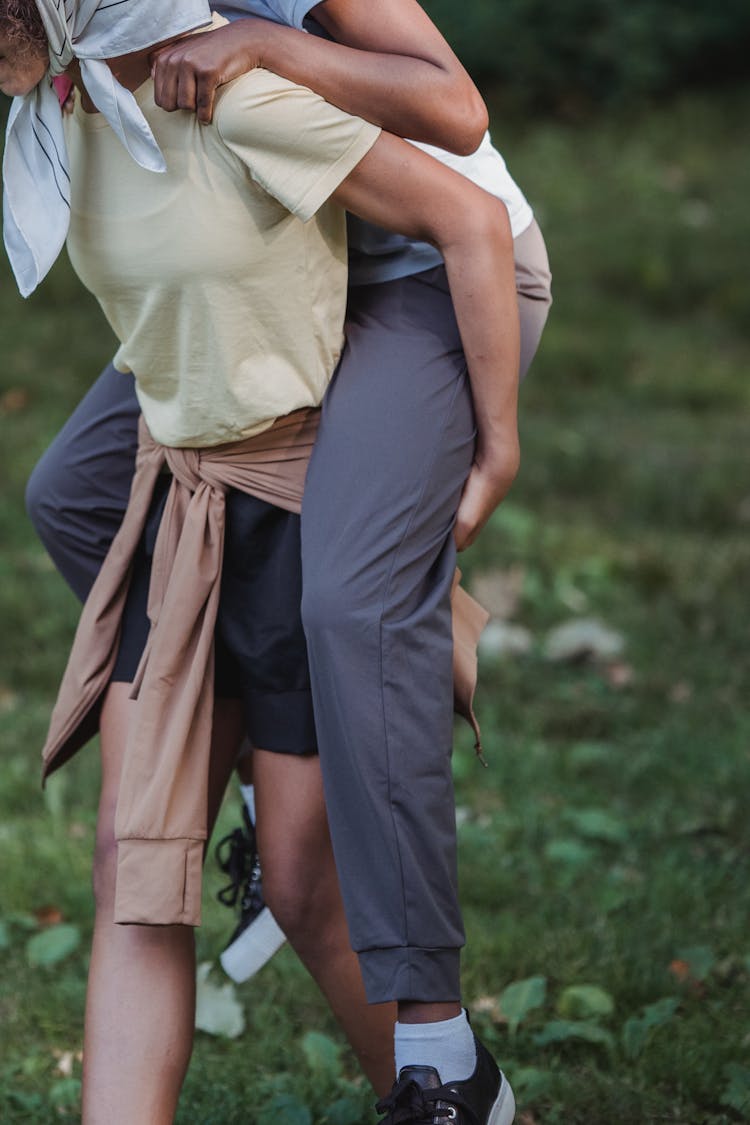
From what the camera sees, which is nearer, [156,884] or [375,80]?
[375,80]

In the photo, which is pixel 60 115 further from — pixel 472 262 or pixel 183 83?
pixel 472 262

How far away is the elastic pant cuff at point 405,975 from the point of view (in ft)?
6.56

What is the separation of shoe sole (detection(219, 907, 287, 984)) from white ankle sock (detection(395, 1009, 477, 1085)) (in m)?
0.64

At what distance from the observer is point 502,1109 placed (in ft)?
6.95

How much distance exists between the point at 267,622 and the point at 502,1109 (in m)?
0.74

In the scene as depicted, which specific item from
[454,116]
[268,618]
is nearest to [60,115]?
[454,116]

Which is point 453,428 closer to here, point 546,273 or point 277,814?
point 546,273

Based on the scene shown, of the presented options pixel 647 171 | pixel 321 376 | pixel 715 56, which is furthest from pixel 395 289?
pixel 715 56

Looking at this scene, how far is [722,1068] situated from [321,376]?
1413mm

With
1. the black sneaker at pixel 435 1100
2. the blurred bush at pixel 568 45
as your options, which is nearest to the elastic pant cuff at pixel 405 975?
the black sneaker at pixel 435 1100

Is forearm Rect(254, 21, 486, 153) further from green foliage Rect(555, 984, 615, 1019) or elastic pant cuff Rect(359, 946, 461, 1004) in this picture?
green foliage Rect(555, 984, 615, 1019)

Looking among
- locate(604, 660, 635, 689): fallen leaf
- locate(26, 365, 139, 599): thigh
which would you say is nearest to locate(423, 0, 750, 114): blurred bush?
locate(604, 660, 635, 689): fallen leaf

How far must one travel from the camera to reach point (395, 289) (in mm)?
2262

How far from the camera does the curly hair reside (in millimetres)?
1941
